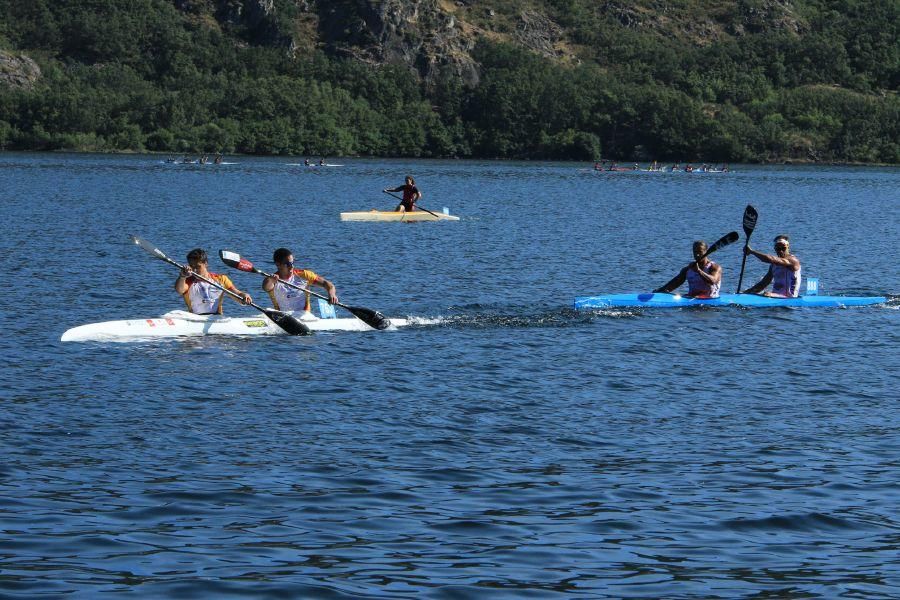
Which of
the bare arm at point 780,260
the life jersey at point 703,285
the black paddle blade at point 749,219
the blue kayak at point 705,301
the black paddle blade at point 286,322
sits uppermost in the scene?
the black paddle blade at point 749,219

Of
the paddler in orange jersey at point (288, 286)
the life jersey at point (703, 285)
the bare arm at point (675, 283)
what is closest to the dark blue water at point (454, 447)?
the life jersey at point (703, 285)

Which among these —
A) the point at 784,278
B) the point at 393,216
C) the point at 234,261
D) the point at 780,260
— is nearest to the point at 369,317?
the point at 234,261

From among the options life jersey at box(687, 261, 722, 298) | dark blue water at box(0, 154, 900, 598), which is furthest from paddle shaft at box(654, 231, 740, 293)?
dark blue water at box(0, 154, 900, 598)

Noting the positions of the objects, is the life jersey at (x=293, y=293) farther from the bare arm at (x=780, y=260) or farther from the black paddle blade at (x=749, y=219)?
the black paddle blade at (x=749, y=219)

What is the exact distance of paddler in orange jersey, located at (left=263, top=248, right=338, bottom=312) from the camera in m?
28.1

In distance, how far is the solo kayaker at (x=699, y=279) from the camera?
32.8 metres

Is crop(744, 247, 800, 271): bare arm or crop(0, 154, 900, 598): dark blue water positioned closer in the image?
crop(0, 154, 900, 598): dark blue water

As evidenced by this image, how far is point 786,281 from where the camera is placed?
3406 centimetres

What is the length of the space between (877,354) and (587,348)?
557 centimetres

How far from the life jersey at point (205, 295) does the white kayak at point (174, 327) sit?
273 millimetres

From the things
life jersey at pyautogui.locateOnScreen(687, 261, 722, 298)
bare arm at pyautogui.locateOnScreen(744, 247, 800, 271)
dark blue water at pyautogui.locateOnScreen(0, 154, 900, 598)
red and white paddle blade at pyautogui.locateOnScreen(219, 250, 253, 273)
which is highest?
bare arm at pyautogui.locateOnScreen(744, 247, 800, 271)

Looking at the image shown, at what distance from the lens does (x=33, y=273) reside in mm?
39312

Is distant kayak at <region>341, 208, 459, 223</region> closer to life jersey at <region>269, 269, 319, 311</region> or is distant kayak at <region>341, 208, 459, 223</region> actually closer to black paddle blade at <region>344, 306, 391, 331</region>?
black paddle blade at <region>344, 306, 391, 331</region>

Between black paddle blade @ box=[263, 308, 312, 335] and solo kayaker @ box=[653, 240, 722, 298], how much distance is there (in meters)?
9.03
